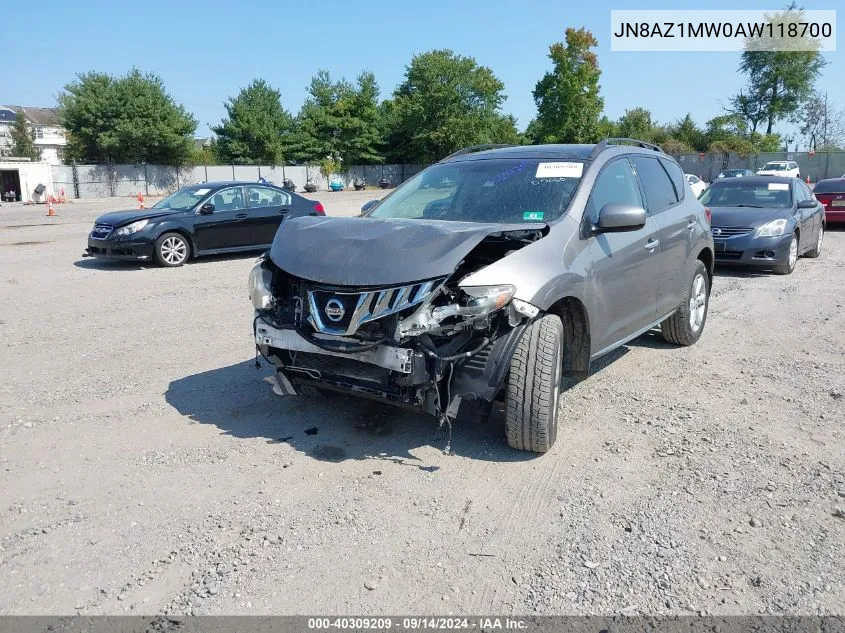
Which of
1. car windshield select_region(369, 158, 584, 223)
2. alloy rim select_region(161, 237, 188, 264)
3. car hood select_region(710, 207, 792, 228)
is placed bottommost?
alloy rim select_region(161, 237, 188, 264)

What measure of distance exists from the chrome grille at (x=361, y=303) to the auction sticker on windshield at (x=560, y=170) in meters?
1.65

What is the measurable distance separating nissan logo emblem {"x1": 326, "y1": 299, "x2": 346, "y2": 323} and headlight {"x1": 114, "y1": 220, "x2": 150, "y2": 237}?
908 centimetres

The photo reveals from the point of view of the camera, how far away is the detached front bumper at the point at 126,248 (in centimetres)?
1155

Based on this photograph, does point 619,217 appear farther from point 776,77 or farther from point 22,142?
point 22,142

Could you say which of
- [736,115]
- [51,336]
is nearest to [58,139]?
[736,115]

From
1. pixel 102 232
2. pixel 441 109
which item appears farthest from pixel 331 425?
pixel 441 109

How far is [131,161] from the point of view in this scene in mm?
49781

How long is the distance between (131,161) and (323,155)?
1920cm

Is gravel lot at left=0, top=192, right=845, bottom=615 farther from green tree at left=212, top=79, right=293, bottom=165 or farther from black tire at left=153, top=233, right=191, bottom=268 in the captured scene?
green tree at left=212, top=79, right=293, bottom=165

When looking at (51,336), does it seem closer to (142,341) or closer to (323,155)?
(142,341)

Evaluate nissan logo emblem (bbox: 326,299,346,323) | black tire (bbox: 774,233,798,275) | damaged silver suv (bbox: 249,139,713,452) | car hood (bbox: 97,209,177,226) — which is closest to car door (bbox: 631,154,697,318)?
damaged silver suv (bbox: 249,139,713,452)

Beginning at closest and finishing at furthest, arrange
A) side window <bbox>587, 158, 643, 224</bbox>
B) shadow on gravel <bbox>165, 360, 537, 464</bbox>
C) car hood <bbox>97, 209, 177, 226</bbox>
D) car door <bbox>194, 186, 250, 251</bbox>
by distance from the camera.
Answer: shadow on gravel <bbox>165, 360, 537, 464</bbox> → side window <bbox>587, 158, 643, 224</bbox> → car hood <bbox>97, 209, 177, 226</bbox> → car door <bbox>194, 186, 250, 251</bbox>

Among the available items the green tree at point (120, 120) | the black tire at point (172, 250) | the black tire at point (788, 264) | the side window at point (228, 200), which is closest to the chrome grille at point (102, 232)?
the black tire at point (172, 250)

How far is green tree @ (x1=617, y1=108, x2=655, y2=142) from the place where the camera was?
71.1 meters
